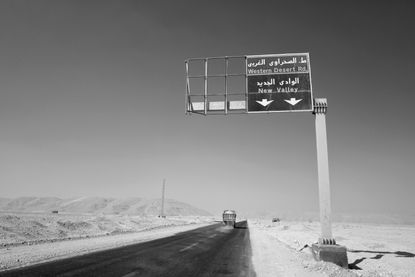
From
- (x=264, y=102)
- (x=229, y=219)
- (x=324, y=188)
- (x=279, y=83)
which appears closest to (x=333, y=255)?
(x=324, y=188)

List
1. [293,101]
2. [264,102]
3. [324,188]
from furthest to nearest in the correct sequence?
[264,102] → [293,101] → [324,188]

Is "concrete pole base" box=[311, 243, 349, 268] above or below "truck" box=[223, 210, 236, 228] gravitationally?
above

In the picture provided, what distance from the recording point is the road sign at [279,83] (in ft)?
50.8

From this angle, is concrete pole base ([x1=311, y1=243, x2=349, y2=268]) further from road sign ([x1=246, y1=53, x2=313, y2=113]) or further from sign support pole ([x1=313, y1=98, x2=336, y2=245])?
road sign ([x1=246, y1=53, x2=313, y2=113])

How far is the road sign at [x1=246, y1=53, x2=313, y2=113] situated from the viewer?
15469mm

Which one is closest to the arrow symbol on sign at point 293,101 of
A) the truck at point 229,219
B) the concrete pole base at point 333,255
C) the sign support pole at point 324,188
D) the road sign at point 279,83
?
the road sign at point 279,83

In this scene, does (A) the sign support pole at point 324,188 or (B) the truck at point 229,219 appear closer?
(A) the sign support pole at point 324,188

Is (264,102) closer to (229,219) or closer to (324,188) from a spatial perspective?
(324,188)

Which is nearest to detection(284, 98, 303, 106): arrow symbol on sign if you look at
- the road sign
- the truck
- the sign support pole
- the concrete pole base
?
the road sign

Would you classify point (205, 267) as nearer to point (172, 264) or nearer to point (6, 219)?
point (172, 264)

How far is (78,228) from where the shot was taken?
106 ft

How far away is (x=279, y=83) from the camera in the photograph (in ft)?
51.7

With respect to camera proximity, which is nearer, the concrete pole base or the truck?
the concrete pole base

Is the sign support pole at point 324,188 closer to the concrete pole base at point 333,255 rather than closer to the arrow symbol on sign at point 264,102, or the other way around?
the concrete pole base at point 333,255
